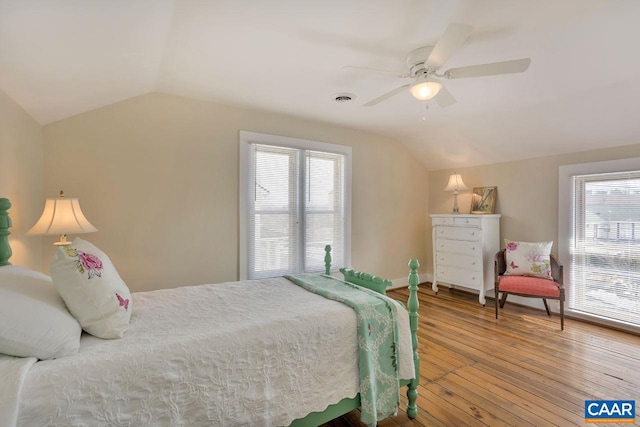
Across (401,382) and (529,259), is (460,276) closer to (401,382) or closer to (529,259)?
(529,259)

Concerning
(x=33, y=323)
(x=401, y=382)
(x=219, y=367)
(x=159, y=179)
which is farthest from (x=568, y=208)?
(x=33, y=323)

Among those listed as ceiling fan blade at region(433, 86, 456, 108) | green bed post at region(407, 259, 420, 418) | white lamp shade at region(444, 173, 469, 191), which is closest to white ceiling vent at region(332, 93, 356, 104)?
ceiling fan blade at region(433, 86, 456, 108)

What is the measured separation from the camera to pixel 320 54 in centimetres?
217

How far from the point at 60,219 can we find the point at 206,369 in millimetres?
1659

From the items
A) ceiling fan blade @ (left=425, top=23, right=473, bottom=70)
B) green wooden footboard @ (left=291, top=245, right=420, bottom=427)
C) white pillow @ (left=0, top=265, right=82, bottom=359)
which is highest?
ceiling fan blade @ (left=425, top=23, right=473, bottom=70)

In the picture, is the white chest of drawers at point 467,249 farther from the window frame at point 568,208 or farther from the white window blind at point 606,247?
the white window blind at point 606,247

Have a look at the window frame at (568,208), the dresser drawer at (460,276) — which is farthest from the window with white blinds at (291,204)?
the window frame at (568,208)

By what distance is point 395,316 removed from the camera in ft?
5.80

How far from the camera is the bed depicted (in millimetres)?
1049

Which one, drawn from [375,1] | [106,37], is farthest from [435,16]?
[106,37]

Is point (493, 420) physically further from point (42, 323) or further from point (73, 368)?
point (42, 323)

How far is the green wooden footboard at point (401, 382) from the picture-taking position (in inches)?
61.4

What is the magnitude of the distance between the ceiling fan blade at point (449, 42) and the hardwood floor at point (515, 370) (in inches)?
86.0

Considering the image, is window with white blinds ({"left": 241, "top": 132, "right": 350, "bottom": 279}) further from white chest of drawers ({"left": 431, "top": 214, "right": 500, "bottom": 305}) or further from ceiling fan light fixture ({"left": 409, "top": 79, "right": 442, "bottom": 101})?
ceiling fan light fixture ({"left": 409, "top": 79, "right": 442, "bottom": 101})
